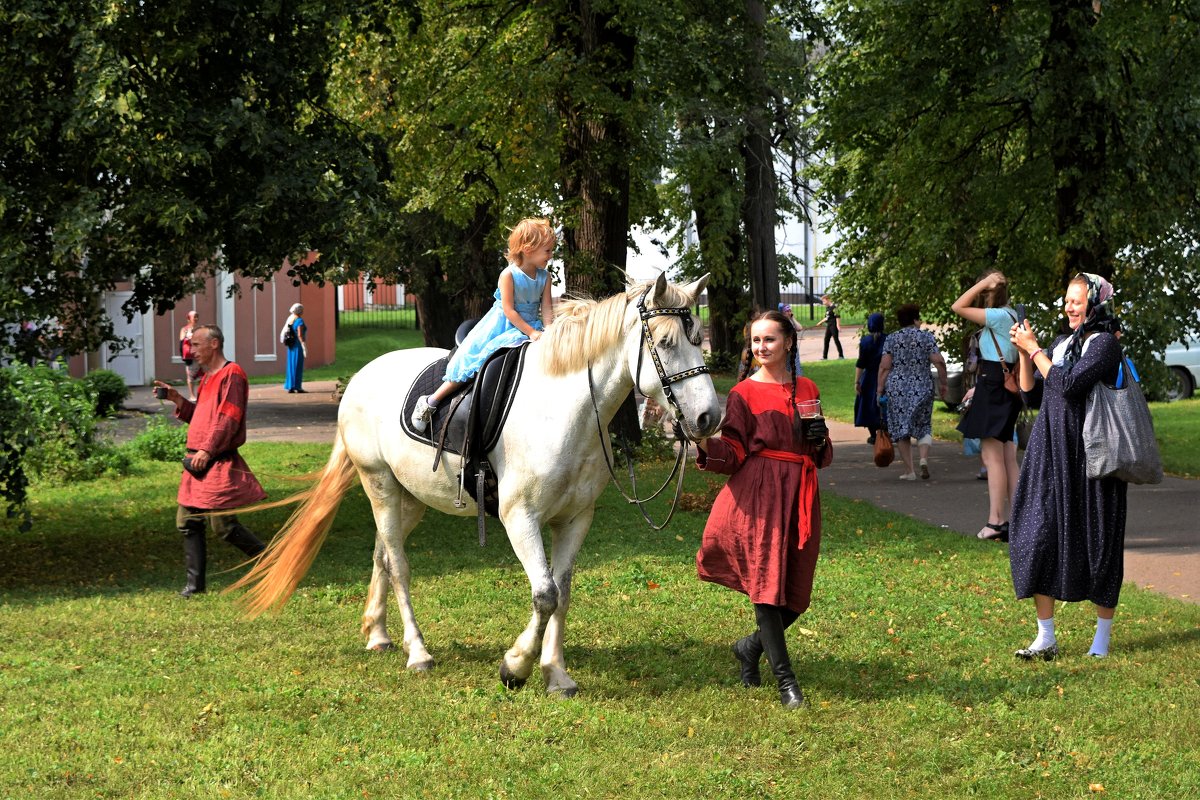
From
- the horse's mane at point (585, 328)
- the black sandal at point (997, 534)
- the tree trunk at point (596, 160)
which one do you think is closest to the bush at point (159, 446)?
the tree trunk at point (596, 160)

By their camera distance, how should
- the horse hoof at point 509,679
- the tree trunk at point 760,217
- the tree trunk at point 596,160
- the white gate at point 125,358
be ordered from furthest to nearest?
the white gate at point 125,358 < the tree trunk at point 760,217 < the tree trunk at point 596,160 < the horse hoof at point 509,679

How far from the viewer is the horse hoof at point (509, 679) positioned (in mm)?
6867

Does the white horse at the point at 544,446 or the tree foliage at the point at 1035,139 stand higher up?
the tree foliage at the point at 1035,139

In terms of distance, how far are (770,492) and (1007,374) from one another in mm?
4957

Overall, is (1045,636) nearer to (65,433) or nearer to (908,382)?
(908,382)

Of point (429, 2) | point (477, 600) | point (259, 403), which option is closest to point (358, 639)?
point (477, 600)

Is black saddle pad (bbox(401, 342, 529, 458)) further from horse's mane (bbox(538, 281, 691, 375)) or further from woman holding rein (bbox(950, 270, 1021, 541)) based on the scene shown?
woman holding rein (bbox(950, 270, 1021, 541))

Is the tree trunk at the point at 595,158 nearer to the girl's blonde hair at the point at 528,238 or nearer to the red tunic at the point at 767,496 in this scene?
the girl's blonde hair at the point at 528,238

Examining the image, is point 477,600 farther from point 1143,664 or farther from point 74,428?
point 74,428

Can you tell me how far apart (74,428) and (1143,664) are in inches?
479

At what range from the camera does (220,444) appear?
9.28m

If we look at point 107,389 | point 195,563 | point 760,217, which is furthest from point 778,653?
point 760,217

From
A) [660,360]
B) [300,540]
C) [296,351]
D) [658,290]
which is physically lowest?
[300,540]

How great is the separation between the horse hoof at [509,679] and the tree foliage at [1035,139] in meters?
10.3
